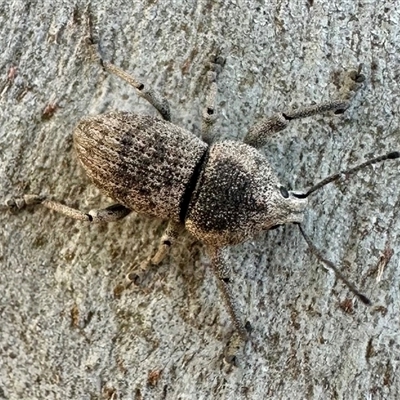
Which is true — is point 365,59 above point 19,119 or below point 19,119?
above

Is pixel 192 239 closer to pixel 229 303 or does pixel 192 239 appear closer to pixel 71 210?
pixel 229 303

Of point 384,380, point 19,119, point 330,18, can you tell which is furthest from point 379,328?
point 19,119

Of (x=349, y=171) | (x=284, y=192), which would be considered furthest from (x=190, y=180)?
(x=349, y=171)

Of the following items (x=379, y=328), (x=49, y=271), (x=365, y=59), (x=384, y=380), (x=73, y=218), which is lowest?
(x=384, y=380)

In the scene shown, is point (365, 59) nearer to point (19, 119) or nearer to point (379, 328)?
point (379, 328)

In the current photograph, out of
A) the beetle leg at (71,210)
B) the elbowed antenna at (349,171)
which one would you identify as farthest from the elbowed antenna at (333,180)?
the beetle leg at (71,210)
